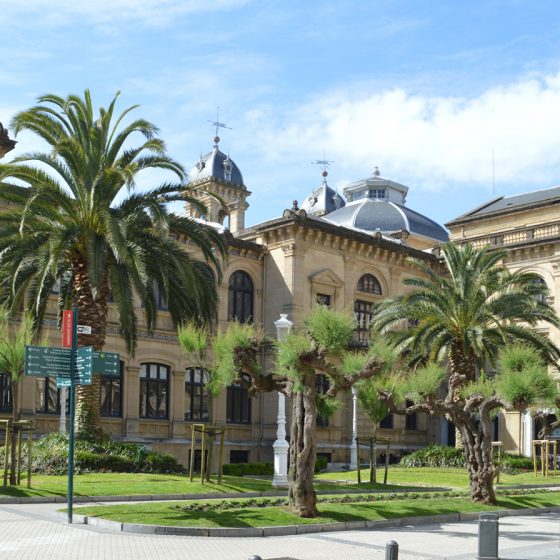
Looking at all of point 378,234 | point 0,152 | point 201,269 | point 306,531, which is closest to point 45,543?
point 306,531

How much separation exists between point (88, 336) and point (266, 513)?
38.3 feet

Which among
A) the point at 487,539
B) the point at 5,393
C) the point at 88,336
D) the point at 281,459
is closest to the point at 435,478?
the point at 281,459

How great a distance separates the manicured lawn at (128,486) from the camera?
70.1ft

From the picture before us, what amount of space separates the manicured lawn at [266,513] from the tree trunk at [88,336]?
9.01 meters

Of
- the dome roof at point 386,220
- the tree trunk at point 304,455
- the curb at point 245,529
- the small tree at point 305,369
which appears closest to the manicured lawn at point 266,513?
the curb at point 245,529

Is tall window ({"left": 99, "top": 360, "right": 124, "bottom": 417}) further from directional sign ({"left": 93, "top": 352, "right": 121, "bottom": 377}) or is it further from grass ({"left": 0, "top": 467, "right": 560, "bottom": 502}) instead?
directional sign ({"left": 93, "top": 352, "right": 121, "bottom": 377})

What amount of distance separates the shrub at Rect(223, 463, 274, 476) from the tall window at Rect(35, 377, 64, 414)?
280 inches

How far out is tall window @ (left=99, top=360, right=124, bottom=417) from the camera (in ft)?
126

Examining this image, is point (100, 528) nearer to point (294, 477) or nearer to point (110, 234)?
point (294, 477)

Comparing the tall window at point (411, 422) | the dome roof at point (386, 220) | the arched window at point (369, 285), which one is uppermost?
the dome roof at point (386, 220)

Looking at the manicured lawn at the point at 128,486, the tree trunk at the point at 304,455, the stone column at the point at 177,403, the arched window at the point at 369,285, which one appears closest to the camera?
the tree trunk at the point at 304,455

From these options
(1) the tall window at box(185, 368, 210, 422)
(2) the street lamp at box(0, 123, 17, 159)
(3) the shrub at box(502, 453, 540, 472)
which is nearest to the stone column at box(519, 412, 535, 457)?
(3) the shrub at box(502, 453, 540, 472)

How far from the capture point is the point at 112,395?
127 feet

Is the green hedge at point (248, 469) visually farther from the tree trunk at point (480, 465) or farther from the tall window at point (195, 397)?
the tree trunk at point (480, 465)
